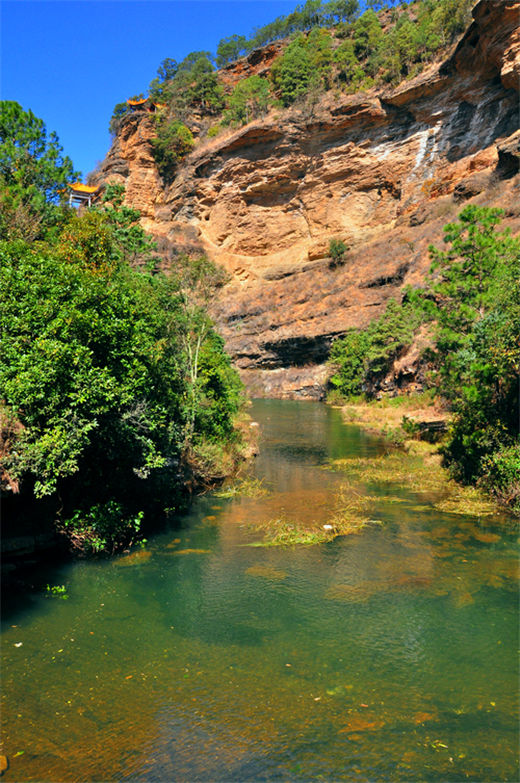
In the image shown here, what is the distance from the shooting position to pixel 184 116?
236ft

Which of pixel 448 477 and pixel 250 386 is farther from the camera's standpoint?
pixel 250 386

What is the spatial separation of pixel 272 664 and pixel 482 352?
11.0m

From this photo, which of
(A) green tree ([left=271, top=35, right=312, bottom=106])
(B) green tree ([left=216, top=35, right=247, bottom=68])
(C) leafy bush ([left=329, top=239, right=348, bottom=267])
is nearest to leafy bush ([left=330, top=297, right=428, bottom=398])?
(C) leafy bush ([left=329, top=239, right=348, bottom=267])

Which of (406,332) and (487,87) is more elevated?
(487,87)

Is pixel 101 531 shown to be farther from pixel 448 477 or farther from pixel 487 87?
pixel 487 87

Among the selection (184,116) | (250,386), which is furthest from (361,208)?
(184,116)

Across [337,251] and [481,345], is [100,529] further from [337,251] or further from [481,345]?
[337,251]

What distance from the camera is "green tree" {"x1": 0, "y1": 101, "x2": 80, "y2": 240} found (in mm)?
23233

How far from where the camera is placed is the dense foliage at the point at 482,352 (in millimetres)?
13891

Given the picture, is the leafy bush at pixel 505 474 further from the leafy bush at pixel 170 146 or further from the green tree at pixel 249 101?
the leafy bush at pixel 170 146

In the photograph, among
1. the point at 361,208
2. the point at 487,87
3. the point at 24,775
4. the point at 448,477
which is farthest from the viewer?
the point at 361,208

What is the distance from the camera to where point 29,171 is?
25.5m

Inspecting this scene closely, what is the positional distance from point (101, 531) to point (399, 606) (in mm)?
6309

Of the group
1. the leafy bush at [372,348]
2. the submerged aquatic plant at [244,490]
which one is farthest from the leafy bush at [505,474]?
the leafy bush at [372,348]
